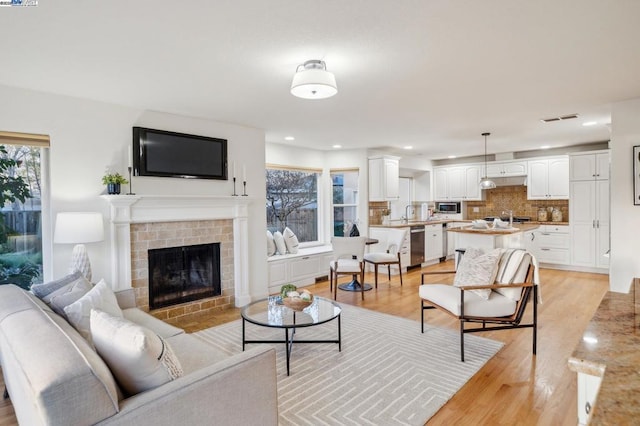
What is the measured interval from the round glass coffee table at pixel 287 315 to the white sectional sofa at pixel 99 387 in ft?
3.25

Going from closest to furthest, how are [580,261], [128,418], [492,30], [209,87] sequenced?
[128,418] → [492,30] → [209,87] → [580,261]

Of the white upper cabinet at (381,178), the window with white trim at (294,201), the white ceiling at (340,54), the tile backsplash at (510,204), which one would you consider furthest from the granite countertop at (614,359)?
the tile backsplash at (510,204)

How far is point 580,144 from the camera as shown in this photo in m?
6.71

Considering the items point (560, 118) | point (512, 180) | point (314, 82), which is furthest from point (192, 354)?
point (512, 180)

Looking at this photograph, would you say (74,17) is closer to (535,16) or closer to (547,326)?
(535,16)

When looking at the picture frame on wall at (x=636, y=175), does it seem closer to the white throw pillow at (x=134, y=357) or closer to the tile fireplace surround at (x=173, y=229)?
the tile fireplace surround at (x=173, y=229)

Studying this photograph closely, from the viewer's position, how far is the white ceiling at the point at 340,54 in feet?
6.40

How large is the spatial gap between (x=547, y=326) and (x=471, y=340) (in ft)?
3.37

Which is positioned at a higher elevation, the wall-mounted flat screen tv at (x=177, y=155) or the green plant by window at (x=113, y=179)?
the wall-mounted flat screen tv at (x=177, y=155)

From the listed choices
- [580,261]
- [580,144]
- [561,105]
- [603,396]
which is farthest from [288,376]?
[580,144]

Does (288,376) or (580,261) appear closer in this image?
(288,376)

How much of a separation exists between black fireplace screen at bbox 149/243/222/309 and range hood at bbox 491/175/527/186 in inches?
246

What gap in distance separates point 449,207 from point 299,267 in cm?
451

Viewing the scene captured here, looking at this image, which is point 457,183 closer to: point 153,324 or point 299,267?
point 299,267
